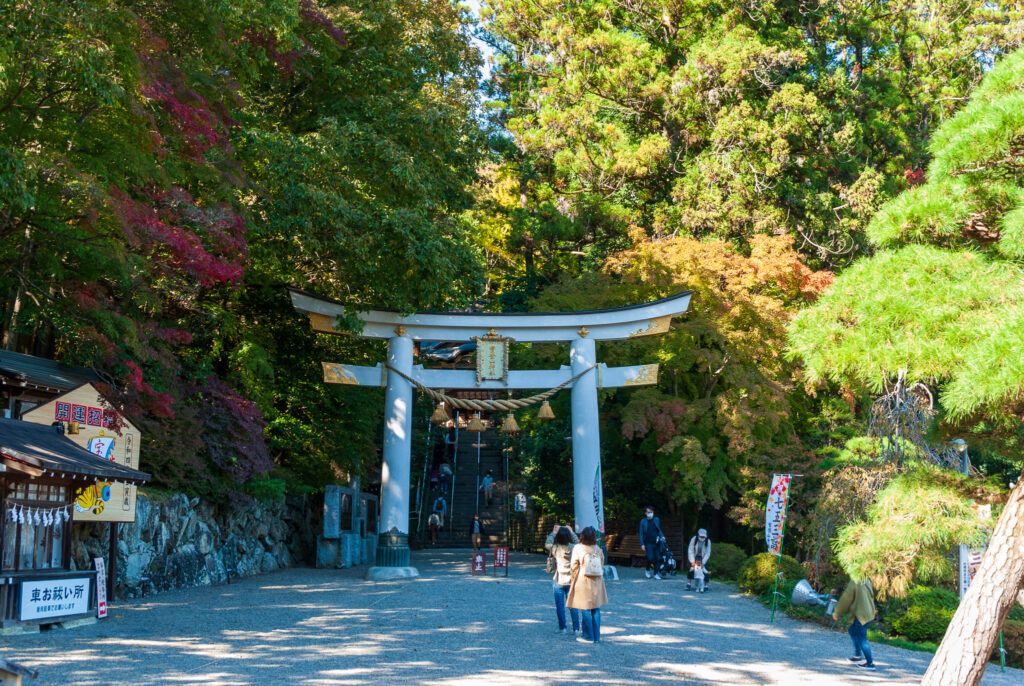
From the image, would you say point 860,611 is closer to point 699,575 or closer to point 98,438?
point 699,575

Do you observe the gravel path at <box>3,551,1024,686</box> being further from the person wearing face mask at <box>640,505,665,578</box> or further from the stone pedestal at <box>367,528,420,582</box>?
the person wearing face mask at <box>640,505,665,578</box>

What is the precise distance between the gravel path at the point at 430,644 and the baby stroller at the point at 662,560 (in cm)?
302

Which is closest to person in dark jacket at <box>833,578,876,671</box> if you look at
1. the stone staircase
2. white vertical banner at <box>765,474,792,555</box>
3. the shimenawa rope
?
white vertical banner at <box>765,474,792,555</box>

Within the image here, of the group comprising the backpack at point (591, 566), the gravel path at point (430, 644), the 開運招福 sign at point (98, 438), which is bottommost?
the gravel path at point (430, 644)

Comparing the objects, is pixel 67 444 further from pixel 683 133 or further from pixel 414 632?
pixel 683 133

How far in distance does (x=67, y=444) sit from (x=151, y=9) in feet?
20.9

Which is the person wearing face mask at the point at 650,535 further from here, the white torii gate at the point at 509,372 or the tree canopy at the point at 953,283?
the tree canopy at the point at 953,283

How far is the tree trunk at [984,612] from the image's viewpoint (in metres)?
5.30

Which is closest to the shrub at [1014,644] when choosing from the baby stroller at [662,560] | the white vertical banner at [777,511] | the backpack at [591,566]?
the white vertical banner at [777,511]

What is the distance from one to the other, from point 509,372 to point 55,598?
33.6 feet

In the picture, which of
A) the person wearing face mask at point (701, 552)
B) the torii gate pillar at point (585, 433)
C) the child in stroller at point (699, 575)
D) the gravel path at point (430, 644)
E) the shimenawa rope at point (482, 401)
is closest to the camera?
the gravel path at point (430, 644)

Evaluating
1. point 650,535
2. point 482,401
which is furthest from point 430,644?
point 650,535

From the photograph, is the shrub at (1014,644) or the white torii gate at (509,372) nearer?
the shrub at (1014,644)

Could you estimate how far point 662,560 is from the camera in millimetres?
→ 18078
